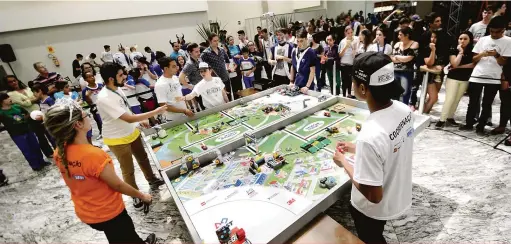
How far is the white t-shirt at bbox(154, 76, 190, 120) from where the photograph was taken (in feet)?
11.1

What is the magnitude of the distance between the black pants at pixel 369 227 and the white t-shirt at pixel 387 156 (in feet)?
0.31

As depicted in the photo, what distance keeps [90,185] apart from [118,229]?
0.48m

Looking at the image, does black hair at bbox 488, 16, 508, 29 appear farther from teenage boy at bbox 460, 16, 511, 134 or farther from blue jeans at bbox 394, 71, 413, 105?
blue jeans at bbox 394, 71, 413, 105

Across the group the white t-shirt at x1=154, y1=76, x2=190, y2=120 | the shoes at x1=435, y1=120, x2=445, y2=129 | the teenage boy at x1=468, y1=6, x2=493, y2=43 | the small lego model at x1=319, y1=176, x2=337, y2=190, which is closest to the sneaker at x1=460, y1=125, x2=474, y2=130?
the shoes at x1=435, y1=120, x2=445, y2=129

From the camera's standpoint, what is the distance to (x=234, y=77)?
5.86 metres

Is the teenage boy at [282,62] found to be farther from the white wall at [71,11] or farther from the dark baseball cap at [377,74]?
the white wall at [71,11]

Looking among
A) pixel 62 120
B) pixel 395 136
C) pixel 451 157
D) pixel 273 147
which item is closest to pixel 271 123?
pixel 273 147

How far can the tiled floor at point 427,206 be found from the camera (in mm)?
2285

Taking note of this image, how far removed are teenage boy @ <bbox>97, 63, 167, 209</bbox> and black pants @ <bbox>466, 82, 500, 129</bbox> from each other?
168 inches

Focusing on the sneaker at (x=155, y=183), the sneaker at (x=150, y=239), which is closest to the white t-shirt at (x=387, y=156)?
the sneaker at (x=150, y=239)

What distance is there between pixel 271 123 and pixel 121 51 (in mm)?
8891

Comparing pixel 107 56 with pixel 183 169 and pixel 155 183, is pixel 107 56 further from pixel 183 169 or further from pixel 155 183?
pixel 183 169

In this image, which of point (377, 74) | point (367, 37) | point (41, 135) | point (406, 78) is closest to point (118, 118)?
point (377, 74)

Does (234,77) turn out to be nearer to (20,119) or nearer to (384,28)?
(384,28)
